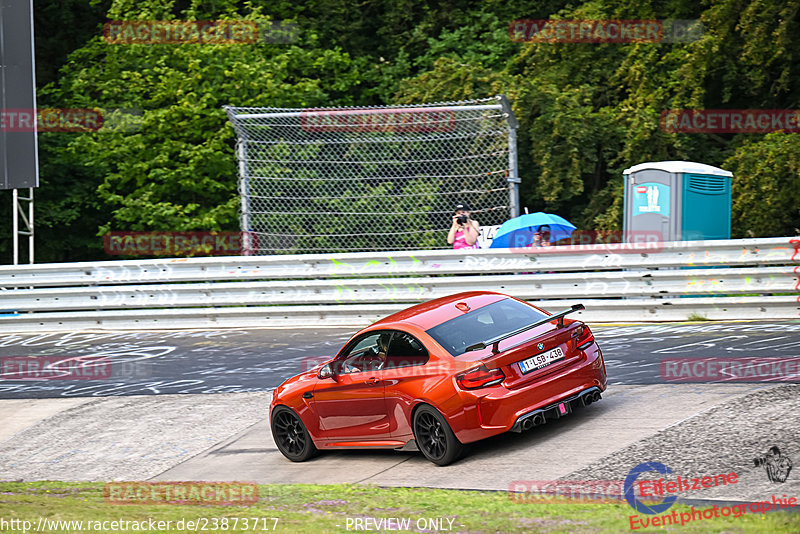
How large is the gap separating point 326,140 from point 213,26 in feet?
27.8

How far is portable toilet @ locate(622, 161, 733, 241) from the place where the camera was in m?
14.8

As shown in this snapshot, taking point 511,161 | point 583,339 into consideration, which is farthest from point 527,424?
point 511,161


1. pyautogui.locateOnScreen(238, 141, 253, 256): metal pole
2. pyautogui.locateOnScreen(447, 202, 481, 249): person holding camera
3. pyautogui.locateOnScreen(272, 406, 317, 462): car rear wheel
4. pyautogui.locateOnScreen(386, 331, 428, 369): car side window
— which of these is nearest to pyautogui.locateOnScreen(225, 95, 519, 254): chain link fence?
pyautogui.locateOnScreen(238, 141, 253, 256): metal pole

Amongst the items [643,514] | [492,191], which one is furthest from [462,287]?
[643,514]

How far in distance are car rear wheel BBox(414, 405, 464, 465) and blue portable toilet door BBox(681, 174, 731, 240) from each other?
7.60 metres

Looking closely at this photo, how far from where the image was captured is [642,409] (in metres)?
9.22

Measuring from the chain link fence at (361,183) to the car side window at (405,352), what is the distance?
7.27m

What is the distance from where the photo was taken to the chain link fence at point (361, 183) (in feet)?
53.3

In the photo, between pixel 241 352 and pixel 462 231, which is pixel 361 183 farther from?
pixel 241 352

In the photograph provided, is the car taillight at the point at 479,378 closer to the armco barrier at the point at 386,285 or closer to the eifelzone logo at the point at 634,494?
the eifelzone logo at the point at 634,494

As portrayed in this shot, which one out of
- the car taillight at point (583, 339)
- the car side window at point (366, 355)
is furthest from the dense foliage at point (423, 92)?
the car side window at point (366, 355)

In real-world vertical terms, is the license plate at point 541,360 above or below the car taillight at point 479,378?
above

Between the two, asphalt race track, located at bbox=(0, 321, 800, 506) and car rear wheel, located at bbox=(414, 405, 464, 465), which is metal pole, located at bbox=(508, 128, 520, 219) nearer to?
asphalt race track, located at bbox=(0, 321, 800, 506)

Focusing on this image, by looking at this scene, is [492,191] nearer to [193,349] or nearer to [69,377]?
[193,349]
